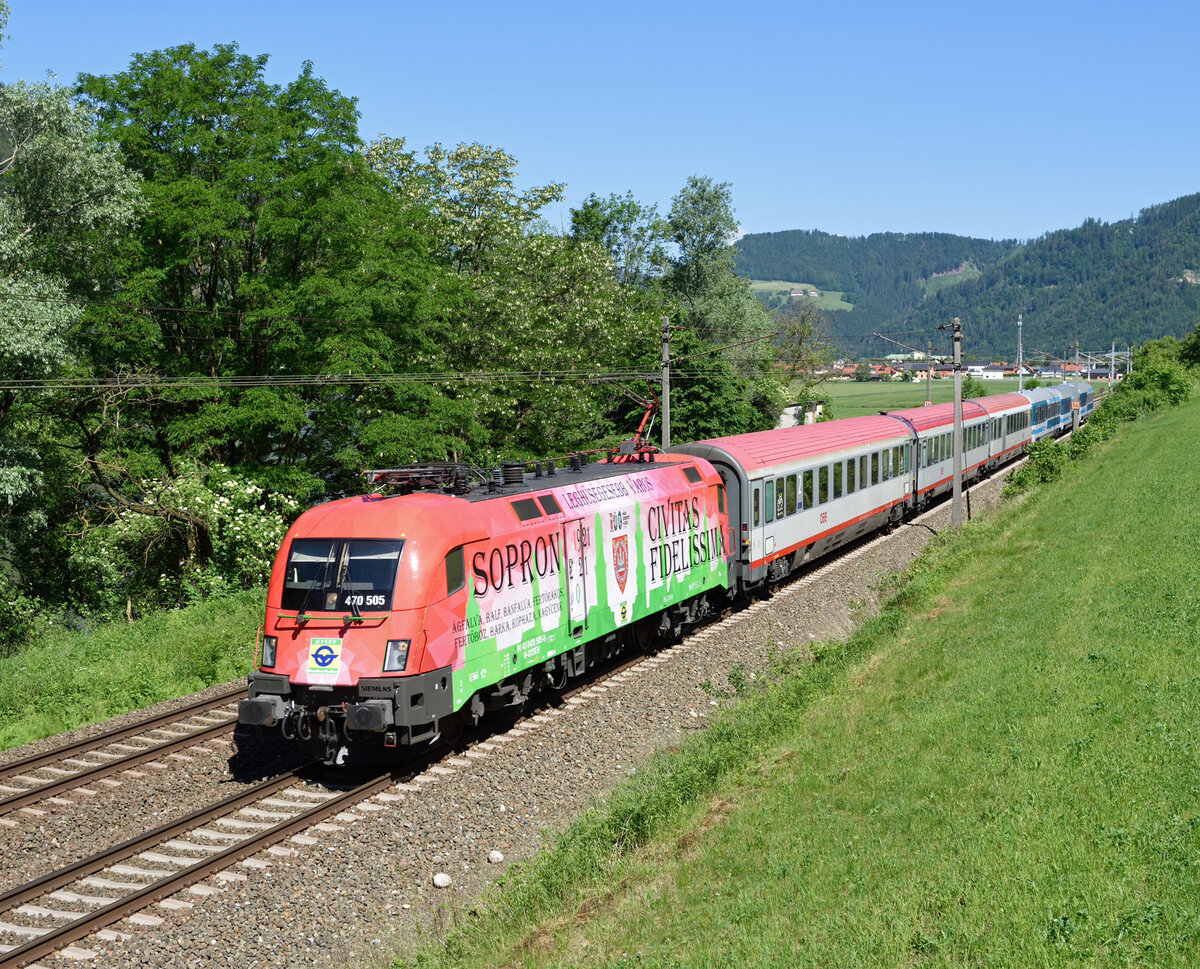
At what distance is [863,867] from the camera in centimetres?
848

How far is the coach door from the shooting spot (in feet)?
50.8

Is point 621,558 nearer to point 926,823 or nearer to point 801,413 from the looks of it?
point 926,823

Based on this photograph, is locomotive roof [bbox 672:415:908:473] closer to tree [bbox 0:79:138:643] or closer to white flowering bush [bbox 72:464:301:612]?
white flowering bush [bbox 72:464:301:612]

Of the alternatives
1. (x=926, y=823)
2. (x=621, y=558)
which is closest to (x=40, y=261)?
(x=621, y=558)

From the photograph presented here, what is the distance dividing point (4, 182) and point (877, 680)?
898 inches

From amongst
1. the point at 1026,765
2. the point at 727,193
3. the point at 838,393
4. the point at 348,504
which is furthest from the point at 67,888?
the point at 838,393

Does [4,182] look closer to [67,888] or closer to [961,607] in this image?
[67,888]

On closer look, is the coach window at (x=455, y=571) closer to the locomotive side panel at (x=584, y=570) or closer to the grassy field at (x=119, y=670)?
the locomotive side panel at (x=584, y=570)

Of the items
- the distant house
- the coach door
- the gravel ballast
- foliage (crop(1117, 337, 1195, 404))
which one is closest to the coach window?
the gravel ballast

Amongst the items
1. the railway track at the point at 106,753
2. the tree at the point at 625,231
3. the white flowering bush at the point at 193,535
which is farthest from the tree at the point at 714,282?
the railway track at the point at 106,753

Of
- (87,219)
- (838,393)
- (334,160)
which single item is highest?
(334,160)

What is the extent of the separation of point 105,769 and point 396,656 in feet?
14.3

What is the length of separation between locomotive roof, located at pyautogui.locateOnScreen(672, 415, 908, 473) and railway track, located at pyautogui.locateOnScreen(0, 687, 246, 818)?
11216mm

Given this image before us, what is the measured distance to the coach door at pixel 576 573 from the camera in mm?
15492
